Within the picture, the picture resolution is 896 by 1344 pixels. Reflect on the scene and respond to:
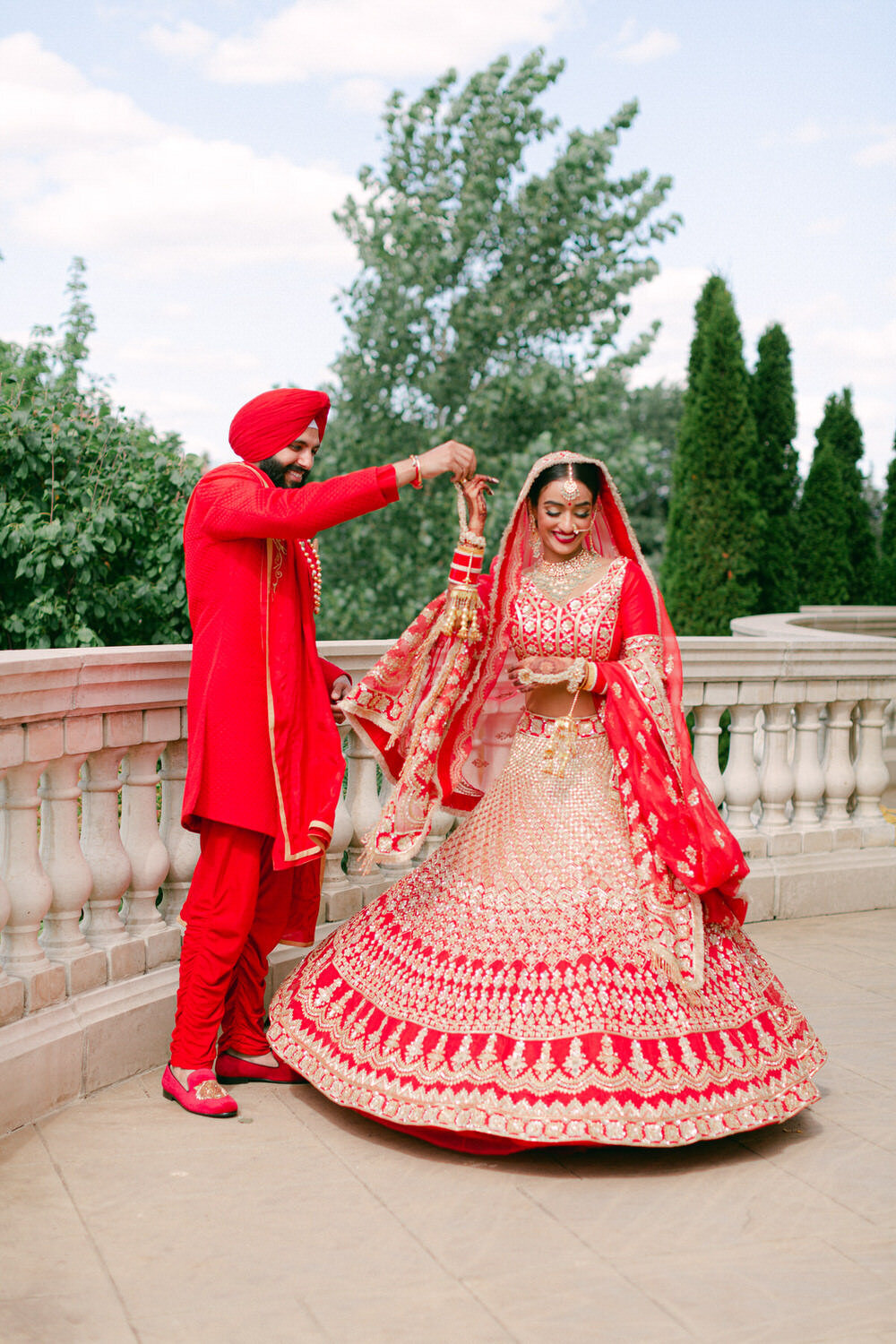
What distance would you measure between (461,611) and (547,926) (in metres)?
0.95

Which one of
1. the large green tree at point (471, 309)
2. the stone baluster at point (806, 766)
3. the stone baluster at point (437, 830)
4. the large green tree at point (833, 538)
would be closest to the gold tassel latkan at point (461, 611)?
the stone baluster at point (437, 830)

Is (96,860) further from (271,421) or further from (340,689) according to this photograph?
(271,421)

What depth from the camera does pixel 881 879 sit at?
19.7 ft

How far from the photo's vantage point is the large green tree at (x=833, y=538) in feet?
62.8

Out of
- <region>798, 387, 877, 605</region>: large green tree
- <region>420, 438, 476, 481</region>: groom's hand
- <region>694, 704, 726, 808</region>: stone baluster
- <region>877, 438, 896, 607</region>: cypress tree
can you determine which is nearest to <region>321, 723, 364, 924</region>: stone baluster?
<region>420, 438, 476, 481</region>: groom's hand

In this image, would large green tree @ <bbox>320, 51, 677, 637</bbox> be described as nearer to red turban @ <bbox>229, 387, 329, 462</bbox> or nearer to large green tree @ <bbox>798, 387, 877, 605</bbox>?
large green tree @ <bbox>798, 387, 877, 605</bbox>

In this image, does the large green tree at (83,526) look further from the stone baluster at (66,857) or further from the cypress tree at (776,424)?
the cypress tree at (776,424)

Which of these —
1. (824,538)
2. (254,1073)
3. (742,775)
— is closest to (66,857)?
(254,1073)

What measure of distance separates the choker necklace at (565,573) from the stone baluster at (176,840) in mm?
1235

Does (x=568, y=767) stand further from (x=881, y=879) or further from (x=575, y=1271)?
(x=881, y=879)

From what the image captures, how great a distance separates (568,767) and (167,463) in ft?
13.6

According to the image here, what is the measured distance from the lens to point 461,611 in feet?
12.4

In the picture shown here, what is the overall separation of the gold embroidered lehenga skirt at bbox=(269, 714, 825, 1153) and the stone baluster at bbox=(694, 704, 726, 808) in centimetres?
178

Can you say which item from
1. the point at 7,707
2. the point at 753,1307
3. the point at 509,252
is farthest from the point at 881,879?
the point at 509,252
